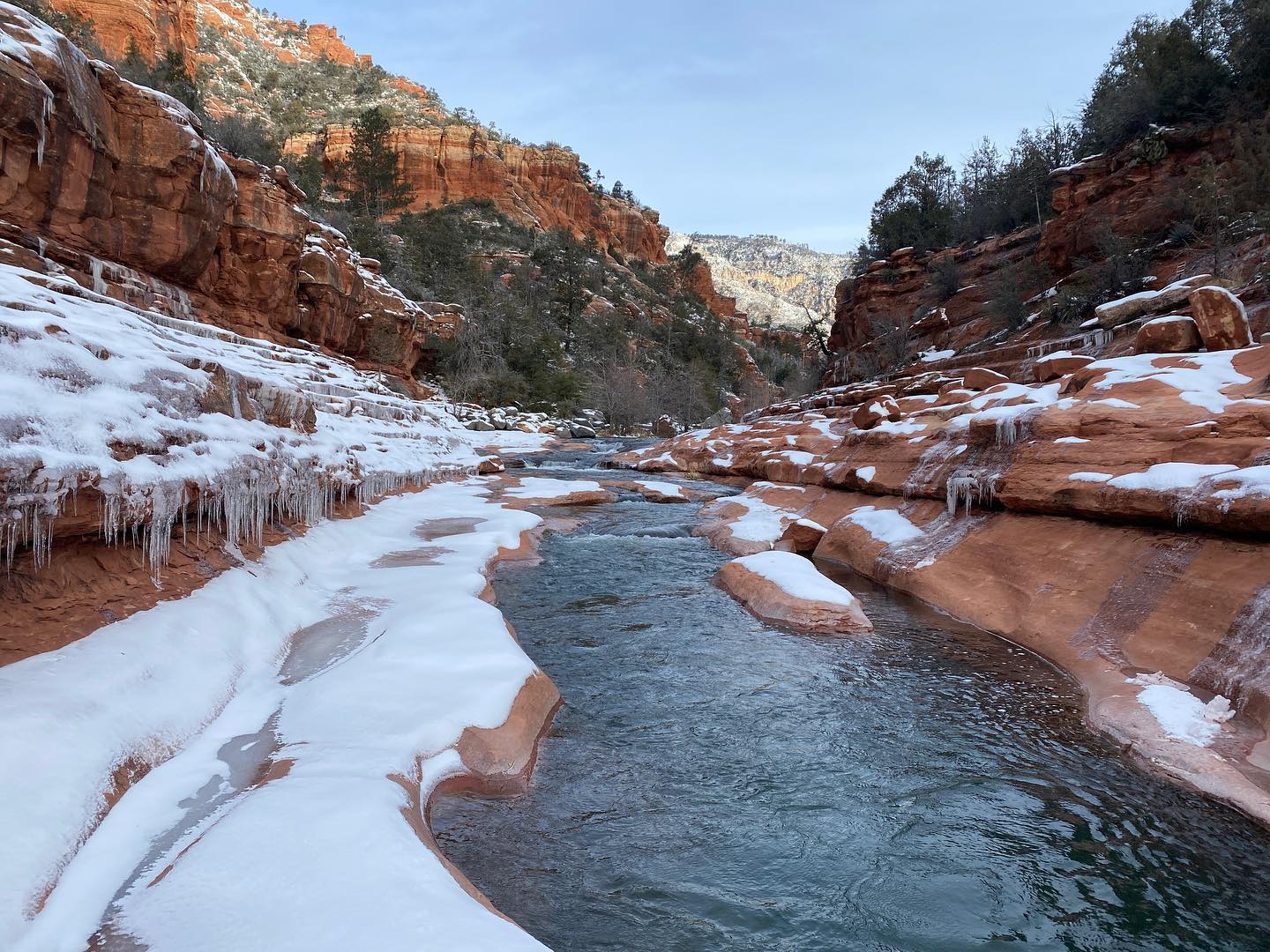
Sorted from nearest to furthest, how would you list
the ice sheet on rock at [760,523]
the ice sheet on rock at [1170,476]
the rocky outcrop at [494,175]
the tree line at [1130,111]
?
1. the ice sheet on rock at [1170,476]
2. the ice sheet on rock at [760,523]
3. the tree line at [1130,111]
4. the rocky outcrop at [494,175]

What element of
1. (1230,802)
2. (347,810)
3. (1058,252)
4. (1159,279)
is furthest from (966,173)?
(347,810)

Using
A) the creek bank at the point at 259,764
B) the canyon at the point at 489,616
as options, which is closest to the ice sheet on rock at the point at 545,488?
the canyon at the point at 489,616

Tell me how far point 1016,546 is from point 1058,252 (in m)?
19.9

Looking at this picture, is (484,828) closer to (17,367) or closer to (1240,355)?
(17,367)

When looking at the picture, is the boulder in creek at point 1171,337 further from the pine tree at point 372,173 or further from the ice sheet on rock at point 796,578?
the pine tree at point 372,173

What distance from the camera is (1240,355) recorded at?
258 inches

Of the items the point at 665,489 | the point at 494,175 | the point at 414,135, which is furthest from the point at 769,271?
the point at 665,489

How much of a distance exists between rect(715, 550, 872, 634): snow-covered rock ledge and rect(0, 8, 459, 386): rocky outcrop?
1220 cm

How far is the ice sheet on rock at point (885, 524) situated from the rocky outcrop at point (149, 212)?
13.6 m

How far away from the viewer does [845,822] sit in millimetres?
3189

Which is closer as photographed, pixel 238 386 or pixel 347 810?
pixel 347 810

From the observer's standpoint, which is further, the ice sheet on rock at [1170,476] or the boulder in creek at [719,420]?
the boulder in creek at [719,420]

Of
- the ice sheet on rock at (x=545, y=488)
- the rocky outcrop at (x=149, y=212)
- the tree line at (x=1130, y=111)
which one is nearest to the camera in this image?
the rocky outcrop at (x=149, y=212)

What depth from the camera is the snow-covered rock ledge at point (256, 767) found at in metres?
1.90
